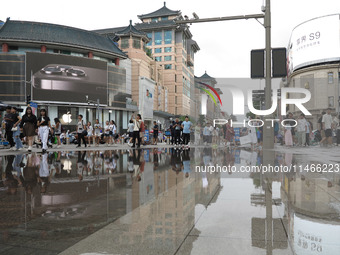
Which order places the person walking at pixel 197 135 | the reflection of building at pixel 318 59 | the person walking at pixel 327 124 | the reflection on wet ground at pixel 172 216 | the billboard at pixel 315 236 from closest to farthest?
the billboard at pixel 315 236
the reflection on wet ground at pixel 172 216
the person walking at pixel 327 124
the person walking at pixel 197 135
the reflection of building at pixel 318 59

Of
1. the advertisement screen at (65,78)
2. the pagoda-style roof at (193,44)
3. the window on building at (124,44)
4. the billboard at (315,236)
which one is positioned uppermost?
the pagoda-style roof at (193,44)

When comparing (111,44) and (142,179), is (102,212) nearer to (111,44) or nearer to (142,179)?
(142,179)

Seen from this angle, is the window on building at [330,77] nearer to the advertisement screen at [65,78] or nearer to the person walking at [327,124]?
the advertisement screen at [65,78]

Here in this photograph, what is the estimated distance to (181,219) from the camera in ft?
Result: 9.23

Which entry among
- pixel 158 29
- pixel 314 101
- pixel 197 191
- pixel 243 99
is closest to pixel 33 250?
pixel 197 191

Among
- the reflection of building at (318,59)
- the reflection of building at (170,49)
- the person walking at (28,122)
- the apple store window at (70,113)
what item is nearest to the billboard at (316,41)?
the reflection of building at (318,59)

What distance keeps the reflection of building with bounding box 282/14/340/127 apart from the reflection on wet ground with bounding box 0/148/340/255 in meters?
38.7

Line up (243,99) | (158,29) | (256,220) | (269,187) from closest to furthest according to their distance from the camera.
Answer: (256,220) → (269,187) → (243,99) → (158,29)

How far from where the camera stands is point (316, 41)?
4275 centimetres

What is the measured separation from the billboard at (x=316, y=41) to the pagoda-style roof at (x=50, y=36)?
89.7 ft

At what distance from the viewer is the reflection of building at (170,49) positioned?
2928 inches

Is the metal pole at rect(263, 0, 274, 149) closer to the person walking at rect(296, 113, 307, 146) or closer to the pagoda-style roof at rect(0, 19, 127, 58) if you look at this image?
the person walking at rect(296, 113, 307, 146)

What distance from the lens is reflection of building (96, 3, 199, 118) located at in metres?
74.4

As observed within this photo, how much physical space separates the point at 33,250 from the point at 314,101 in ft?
169
